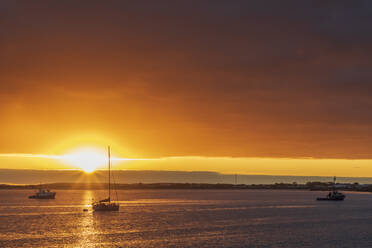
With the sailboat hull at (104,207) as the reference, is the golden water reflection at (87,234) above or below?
above

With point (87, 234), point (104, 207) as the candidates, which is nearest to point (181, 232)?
point (87, 234)

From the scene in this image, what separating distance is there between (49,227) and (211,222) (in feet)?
93.2

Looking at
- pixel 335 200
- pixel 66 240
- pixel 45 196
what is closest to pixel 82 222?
pixel 66 240

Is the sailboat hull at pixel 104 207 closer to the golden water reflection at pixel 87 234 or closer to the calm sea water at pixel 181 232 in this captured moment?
the calm sea water at pixel 181 232

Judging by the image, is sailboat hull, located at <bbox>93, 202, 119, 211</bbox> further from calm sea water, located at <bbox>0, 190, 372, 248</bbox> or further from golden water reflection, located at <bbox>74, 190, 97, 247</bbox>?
golden water reflection, located at <bbox>74, 190, 97, 247</bbox>

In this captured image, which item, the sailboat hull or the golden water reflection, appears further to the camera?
the sailboat hull

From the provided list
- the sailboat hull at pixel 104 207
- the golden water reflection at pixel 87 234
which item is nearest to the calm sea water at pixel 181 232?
the golden water reflection at pixel 87 234

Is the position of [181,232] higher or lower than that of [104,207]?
higher

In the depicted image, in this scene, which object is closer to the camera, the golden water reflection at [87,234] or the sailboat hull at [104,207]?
the golden water reflection at [87,234]

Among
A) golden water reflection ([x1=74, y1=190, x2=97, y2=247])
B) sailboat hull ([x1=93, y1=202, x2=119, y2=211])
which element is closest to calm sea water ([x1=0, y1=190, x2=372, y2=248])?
golden water reflection ([x1=74, y1=190, x2=97, y2=247])

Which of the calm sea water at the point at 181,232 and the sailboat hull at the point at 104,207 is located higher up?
the calm sea water at the point at 181,232

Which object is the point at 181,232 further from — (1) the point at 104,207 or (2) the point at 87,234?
(1) the point at 104,207

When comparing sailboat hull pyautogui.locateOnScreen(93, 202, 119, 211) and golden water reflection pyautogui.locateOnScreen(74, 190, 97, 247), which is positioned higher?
golden water reflection pyautogui.locateOnScreen(74, 190, 97, 247)

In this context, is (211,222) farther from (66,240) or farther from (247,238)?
(66,240)
